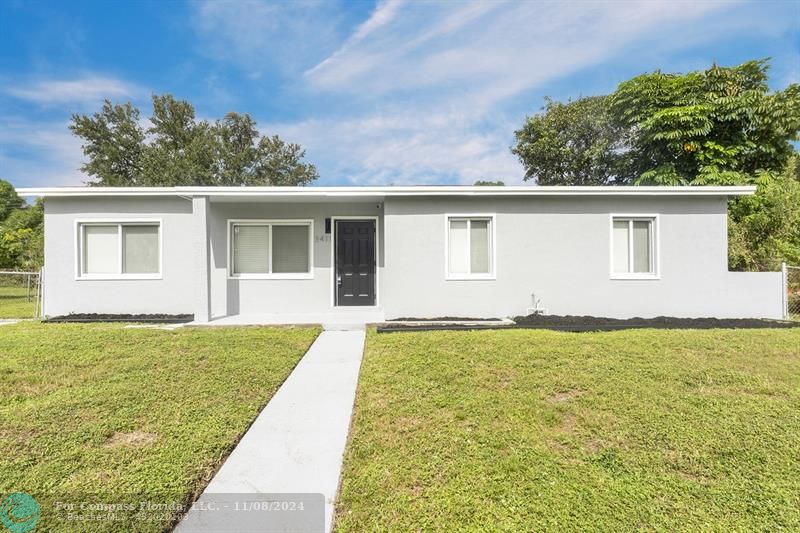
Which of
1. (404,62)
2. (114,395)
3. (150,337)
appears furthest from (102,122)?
(114,395)

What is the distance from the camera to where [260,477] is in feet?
8.36

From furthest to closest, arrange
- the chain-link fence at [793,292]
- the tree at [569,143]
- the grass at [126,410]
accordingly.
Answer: the tree at [569,143] < the chain-link fence at [793,292] < the grass at [126,410]

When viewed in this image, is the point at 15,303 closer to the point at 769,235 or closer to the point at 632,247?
the point at 632,247

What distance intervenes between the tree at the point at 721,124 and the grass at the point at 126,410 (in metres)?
14.6

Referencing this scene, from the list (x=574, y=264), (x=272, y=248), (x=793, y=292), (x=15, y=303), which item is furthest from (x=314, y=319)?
(x=793, y=292)

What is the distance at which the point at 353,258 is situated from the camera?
9133 millimetres

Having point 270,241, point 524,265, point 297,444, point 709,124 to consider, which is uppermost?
point 709,124

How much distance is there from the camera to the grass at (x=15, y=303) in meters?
9.48

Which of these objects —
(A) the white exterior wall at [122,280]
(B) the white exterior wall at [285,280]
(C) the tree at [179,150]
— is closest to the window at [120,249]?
(A) the white exterior wall at [122,280]

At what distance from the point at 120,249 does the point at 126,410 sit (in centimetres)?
636

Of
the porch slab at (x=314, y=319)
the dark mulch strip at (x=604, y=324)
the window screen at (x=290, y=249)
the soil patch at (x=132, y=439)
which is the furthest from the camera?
the window screen at (x=290, y=249)

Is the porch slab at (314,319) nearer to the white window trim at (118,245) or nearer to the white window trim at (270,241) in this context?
the white window trim at (270,241)

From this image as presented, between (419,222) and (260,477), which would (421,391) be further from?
(419,222)

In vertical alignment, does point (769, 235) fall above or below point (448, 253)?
above
